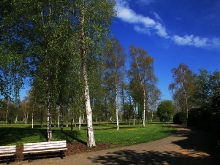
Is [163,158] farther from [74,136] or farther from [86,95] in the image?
[74,136]

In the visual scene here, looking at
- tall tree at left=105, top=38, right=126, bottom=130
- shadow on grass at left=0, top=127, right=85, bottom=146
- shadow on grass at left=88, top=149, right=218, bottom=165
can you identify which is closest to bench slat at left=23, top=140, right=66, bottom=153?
shadow on grass at left=88, top=149, right=218, bottom=165

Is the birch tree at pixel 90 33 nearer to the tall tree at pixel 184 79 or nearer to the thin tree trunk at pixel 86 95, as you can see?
the thin tree trunk at pixel 86 95

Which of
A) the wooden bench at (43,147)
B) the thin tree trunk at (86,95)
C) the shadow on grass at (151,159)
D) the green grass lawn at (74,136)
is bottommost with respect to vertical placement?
the green grass lawn at (74,136)

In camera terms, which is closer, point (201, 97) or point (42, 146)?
point (42, 146)

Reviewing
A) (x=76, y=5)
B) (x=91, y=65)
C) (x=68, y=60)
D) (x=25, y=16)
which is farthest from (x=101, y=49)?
(x=25, y=16)

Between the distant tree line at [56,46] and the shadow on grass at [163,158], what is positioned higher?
the distant tree line at [56,46]

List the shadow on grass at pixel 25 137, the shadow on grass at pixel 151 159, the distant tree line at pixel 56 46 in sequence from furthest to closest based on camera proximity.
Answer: the shadow on grass at pixel 25 137 < the distant tree line at pixel 56 46 < the shadow on grass at pixel 151 159

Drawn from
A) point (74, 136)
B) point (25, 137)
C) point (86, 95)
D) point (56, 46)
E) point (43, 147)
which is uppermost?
point (56, 46)

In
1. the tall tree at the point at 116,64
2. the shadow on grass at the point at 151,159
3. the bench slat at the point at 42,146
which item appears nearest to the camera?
the shadow on grass at the point at 151,159

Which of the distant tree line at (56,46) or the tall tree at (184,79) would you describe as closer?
the distant tree line at (56,46)

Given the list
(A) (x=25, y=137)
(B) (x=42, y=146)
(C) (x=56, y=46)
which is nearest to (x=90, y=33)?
(C) (x=56, y=46)

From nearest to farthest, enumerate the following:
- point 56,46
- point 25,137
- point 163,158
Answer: point 163,158 → point 56,46 → point 25,137

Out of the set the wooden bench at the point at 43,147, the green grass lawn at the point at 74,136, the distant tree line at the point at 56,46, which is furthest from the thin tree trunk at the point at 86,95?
the wooden bench at the point at 43,147

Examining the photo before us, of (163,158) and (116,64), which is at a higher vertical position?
(116,64)
